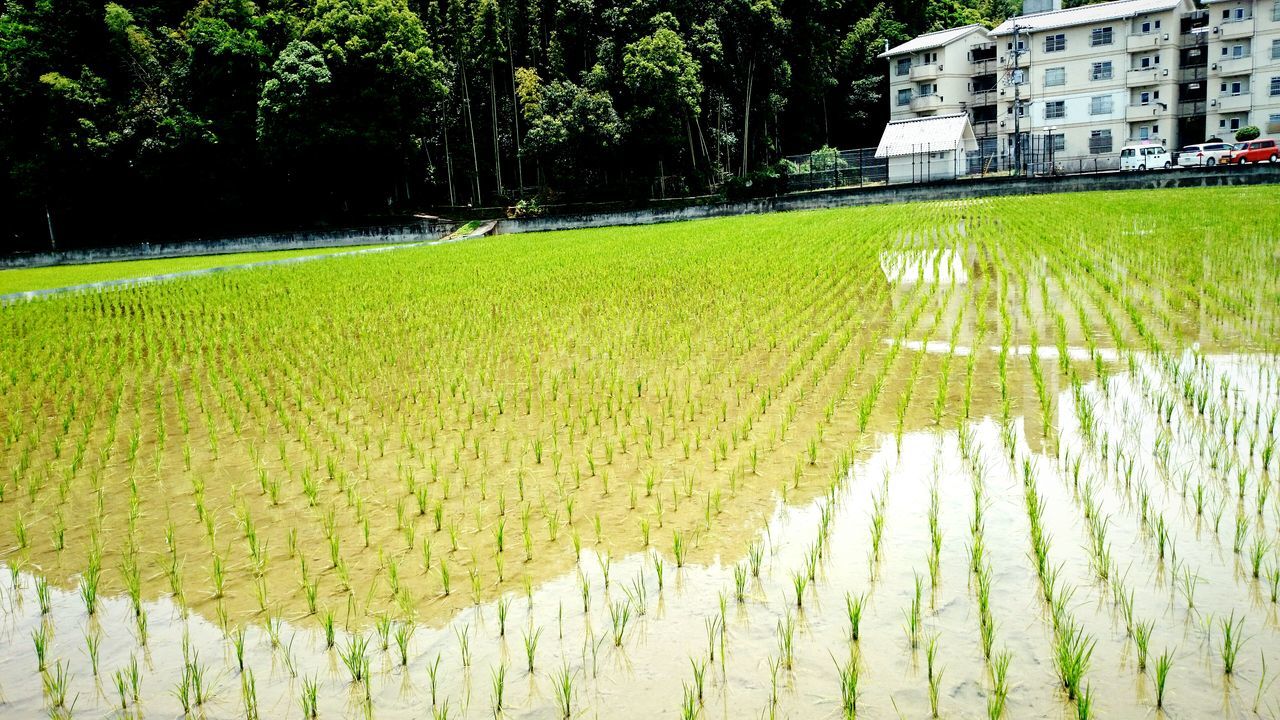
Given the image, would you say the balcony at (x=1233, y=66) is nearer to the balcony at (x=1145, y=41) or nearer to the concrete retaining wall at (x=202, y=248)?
the balcony at (x=1145, y=41)

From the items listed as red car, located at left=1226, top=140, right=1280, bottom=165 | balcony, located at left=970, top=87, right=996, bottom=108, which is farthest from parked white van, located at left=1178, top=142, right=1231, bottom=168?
balcony, located at left=970, top=87, right=996, bottom=108

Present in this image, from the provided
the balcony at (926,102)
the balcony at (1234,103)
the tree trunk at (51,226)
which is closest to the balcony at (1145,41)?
the balcony at (1234,103)

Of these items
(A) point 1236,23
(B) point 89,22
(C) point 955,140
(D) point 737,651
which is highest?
(B) point 89,22

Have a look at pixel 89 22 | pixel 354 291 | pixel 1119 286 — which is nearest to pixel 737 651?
pixel 1119 286

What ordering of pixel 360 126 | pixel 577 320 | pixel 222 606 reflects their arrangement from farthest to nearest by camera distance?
pixel 360 126 < pixel 577 320 < pixel 222 606

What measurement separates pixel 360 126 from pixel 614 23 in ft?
38.5

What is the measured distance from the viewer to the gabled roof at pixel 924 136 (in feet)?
137

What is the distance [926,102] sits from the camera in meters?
48.4

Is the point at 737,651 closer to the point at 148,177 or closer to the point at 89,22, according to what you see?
the point at 148,177

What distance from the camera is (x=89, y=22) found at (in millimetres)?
40219

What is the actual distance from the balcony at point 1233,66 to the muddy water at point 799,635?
151 feet

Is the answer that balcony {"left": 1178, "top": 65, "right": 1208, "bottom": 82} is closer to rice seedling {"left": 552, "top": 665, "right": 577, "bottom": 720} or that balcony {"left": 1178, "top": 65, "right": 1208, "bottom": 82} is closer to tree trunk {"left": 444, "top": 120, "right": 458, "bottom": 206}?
tree trunk {"left": 444, "top": 120, "right": 458, "bottom": 206}

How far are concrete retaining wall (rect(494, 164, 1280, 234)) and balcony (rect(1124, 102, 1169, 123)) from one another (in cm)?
1657

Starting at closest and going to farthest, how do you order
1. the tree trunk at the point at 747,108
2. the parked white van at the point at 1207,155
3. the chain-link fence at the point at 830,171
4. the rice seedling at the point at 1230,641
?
1. the rice seedling at the point at 1230,641
2. the parked white van at the point at 1207,155
3. the chain-link fence at the point at 830,171
4. the tree trunk at the point at 747,108
